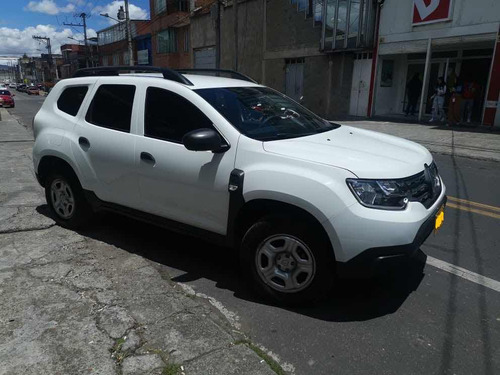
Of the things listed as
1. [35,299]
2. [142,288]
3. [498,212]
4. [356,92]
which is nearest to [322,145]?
[142,288]

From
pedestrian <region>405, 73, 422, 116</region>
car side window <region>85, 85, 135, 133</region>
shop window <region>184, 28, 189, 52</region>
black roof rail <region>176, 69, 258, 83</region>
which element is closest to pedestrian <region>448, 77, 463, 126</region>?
pedestrian <region>405, 73, 422, 116</region>

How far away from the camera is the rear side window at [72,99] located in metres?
4.61

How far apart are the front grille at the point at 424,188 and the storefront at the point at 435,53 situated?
1270 centimetres

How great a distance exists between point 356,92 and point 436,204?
16939 millimetres

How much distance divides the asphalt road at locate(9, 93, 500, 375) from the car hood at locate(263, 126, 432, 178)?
1.05 metres

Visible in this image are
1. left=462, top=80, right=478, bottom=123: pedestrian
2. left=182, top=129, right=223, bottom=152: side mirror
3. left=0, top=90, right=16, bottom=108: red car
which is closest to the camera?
left=182, top=129, right=223, bottom=152: side mirror

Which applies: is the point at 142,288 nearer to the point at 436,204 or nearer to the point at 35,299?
A: the point at 35,299

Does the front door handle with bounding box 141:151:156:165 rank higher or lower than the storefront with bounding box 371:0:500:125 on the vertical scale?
lower

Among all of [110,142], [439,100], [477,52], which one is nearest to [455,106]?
[439,100]

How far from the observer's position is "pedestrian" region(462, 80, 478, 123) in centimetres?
1414

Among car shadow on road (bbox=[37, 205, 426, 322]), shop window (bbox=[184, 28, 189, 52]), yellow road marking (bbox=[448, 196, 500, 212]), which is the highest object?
shop window (bbox=[184, 28, 189, 52])

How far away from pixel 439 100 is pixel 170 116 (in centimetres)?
1421

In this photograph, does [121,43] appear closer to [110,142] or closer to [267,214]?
[110,142]

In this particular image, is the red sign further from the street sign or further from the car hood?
the street sign
